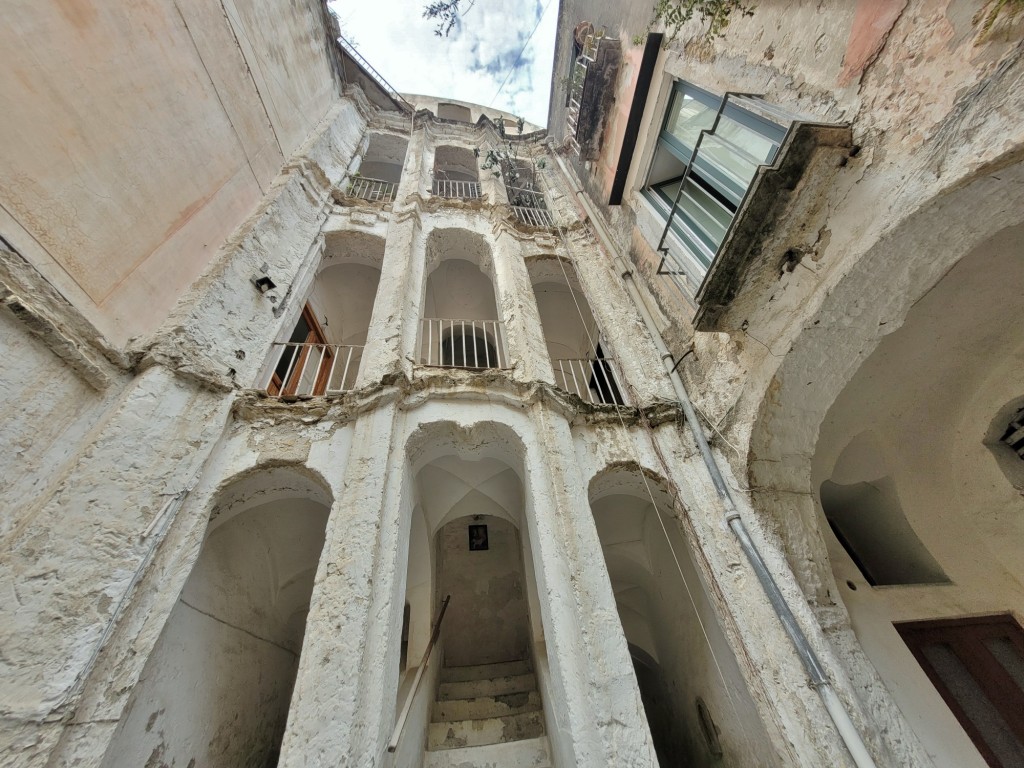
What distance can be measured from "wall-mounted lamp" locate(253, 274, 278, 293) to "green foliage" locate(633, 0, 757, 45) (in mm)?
6004

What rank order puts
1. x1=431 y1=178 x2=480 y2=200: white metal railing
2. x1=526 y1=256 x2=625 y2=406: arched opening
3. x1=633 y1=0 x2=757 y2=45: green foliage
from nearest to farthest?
x1=633 y1=0 x2=757 y2=45: green foliage, x1=526 y1=256 x2=625 y2=406: arched opening, x1=431 y1=178 x2=480 y2=200: white metal railing

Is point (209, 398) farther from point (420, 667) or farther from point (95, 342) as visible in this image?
point (420, 667)

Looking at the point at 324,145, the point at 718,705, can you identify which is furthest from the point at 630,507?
the point at 324,145

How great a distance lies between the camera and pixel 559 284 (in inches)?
349

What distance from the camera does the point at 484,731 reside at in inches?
185

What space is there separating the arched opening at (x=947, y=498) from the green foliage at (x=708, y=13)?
11.4 feet

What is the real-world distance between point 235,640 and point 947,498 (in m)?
8.26

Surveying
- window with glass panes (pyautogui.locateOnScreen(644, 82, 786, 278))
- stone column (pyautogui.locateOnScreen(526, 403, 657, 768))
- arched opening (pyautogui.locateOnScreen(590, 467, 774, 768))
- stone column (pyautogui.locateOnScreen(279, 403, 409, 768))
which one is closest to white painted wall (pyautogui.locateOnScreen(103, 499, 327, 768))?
stone column (pyautogui.locateOnScreen(279, 403, 409, 768))

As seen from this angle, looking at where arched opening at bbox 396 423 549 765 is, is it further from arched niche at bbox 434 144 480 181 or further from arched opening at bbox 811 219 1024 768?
arched niche at bbox 434 144 480 181

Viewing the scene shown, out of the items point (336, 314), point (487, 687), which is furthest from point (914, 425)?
point (336, 314)

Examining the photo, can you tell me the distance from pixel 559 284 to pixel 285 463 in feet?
21.2

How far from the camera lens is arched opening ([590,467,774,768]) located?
4.26 metres

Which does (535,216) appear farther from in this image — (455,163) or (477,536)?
(477,536)

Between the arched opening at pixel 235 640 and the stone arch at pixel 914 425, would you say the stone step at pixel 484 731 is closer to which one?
the arched opening at pixel 235 640
